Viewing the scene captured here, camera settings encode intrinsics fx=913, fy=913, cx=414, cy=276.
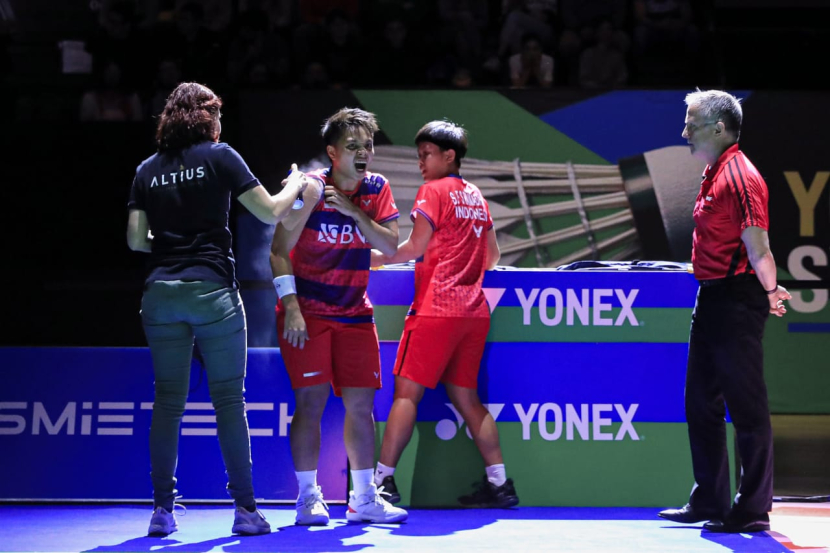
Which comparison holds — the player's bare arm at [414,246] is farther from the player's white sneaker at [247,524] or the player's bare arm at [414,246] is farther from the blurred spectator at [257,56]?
the blurred spectator at [257,56]

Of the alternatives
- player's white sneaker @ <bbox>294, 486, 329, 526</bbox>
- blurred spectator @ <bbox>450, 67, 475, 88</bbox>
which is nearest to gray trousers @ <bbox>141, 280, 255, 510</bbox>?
player's white sneaker @ <bbox>294, 486, 329, 526</bbox>

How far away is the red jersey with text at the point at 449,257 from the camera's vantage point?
13.0 feet

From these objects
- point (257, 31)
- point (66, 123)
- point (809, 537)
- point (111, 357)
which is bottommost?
point (809, 537)

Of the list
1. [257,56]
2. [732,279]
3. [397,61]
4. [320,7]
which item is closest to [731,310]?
[732,279]

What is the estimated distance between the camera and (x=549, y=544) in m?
3.31

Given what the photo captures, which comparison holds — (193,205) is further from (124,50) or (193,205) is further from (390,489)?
(124,50)

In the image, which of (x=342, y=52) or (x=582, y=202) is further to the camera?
(x=342, y=52)

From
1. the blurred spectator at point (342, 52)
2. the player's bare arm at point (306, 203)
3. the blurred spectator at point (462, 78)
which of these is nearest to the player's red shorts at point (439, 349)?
the player's bare arm at point (306, 203)

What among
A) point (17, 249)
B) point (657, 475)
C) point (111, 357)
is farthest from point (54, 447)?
point (17, 249)

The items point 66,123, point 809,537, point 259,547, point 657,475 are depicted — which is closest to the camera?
point 259,547

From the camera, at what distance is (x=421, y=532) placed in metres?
3.52

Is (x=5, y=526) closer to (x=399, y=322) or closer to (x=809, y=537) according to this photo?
(x=399, y=322)

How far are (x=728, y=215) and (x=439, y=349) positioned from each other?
1.30 m

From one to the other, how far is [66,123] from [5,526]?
464 cm
